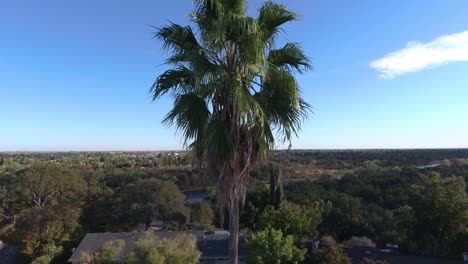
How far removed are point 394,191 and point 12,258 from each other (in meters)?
39.9

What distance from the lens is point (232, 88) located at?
15.7 feet

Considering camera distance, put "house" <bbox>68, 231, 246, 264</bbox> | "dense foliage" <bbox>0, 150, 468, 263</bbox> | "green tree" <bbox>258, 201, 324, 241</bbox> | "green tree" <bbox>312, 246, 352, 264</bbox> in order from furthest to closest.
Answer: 1. "dense foliage" <bbox>0, 150, 468, 263</bbox>
2. "green tree" <bbox>258, 201, 324, 241</bbox>
3. "house" <bbox>68, 231, 246, 264</bbox>
4. "green tree" <bbox>312, 246, 352, 264</bbox>

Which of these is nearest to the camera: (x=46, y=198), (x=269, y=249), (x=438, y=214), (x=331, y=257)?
(x=331, y=257)

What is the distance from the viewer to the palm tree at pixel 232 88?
4875 millimetres

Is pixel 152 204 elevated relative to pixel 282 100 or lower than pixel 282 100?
lower

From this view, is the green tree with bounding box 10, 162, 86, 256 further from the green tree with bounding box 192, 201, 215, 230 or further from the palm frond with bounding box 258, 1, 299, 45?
the palm frond with bounding box 258, 1, 299, 45

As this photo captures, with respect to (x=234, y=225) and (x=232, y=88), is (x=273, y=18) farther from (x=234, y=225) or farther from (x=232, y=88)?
(x=234, y=225)

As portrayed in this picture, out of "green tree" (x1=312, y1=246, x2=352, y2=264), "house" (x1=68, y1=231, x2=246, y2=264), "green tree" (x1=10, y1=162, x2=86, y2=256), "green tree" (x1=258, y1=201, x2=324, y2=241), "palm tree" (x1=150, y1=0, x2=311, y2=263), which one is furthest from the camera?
"green tree" (x1=10, y1=162, x2=86, y2=256)

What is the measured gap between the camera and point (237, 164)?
5.17 meters

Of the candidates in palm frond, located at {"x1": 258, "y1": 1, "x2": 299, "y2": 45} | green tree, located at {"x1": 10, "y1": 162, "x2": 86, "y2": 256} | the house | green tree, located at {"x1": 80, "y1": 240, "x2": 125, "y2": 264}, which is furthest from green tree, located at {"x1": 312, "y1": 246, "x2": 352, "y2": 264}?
green tree, located at {"x1": 10, "y1": 162, "x2": 86, "y2": 256}

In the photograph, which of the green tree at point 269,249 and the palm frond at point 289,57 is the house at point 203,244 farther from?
the palm frond at point 289,57

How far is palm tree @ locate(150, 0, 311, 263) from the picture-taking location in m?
4.88

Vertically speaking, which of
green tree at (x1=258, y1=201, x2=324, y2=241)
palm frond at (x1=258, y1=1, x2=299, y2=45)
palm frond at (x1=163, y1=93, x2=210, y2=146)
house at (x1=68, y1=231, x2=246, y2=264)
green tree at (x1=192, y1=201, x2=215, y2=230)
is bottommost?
green tree at (x1=192, y1=201, x2=215, y2=230)

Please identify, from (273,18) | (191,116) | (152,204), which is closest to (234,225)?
(191,116)
